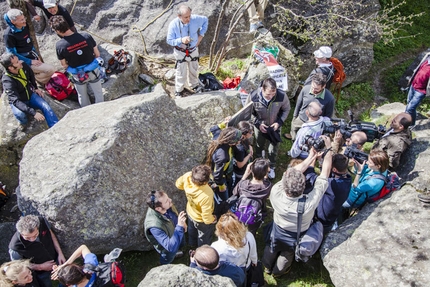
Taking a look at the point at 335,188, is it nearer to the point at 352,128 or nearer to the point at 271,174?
the point at 352,128

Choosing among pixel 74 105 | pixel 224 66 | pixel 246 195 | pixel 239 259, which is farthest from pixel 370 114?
pixel 74 105

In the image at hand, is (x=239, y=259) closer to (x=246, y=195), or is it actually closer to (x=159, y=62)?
(x=246, y=195)

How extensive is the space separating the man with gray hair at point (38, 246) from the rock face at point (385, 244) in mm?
4169

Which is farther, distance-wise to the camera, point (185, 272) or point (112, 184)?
point (112, 184)

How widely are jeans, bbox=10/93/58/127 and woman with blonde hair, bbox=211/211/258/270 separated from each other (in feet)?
15.6

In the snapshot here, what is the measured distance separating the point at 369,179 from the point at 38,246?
17.1ft

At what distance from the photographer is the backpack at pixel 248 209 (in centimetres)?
577

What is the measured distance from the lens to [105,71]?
372 inches

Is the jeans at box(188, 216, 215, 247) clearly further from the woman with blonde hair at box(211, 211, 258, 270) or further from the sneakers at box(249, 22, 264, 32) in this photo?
the sneakers at box(249, 22, 264, 32)

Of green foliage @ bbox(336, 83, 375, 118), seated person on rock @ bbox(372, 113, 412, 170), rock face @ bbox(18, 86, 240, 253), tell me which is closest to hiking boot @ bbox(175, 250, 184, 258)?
rock face @ bbox(18, 86, 240, 253)

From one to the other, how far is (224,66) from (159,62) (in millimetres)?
1849

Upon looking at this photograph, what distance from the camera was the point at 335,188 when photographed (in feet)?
18.3

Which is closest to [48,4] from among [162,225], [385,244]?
[162,225]

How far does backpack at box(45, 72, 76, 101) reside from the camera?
848 centimetres
